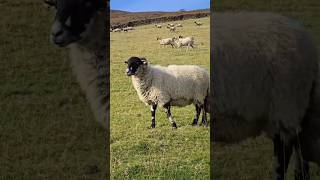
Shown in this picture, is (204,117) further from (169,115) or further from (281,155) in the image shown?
(281,155)

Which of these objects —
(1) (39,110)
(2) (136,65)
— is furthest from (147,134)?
(1) (39,110)

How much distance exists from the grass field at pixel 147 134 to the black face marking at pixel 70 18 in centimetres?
43

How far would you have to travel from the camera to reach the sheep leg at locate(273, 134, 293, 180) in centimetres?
541

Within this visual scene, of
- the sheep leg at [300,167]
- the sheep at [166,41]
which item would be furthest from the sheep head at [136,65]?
the sheep leg at [300,167]

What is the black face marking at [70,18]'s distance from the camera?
5.07 meters

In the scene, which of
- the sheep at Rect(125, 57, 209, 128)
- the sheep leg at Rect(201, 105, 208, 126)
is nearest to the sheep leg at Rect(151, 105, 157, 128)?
the sheep at Rect(125, 57, 209, 128)

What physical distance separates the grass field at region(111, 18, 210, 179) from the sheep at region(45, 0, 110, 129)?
0.37 ft

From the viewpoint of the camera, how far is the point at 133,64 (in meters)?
5.63

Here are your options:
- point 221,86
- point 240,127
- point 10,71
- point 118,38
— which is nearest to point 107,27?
point 118,38

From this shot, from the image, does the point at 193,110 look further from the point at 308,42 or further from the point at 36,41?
the point at 36,41

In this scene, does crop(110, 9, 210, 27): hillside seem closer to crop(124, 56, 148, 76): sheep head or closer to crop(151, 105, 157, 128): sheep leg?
crop(124, 56, 148, 76): sheep head

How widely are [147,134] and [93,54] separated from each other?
1.04 m

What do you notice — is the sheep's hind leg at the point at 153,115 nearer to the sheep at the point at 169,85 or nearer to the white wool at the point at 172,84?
the sheep at the point at 169,85

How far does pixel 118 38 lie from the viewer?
5.59m
